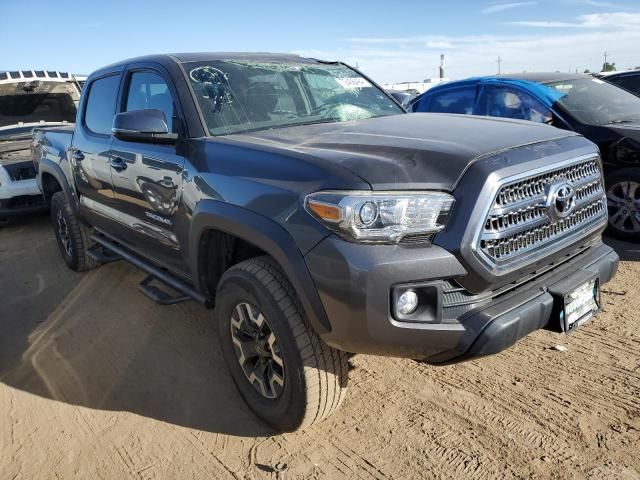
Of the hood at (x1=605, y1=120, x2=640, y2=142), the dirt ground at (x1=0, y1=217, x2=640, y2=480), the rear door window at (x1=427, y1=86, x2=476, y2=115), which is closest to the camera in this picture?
the dirt ground at (x1=0, y1=217, x2=640, y2=480)

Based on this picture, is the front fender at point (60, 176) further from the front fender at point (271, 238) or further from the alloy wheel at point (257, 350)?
the alloy wheel at point (257, 350)

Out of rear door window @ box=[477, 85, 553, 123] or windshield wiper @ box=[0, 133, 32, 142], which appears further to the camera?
windshield wiper @ box=[0, 133, 32, 142]

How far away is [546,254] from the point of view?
2.33 metres

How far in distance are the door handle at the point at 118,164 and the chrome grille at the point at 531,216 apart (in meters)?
2.58

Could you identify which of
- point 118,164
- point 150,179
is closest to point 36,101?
point 118,164

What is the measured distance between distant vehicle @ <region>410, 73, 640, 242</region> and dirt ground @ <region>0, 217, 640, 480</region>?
1.32 m

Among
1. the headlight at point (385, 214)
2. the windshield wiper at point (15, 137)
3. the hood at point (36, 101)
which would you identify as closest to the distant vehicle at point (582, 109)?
the headlight at point (385, 214)

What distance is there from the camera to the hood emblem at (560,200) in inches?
92.1

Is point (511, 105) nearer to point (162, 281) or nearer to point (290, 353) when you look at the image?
point (162, 281)

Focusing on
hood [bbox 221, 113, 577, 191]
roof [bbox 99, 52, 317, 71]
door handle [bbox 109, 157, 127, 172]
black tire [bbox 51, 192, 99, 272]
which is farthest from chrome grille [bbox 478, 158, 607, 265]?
black tire [bbox 51, 192, 99, 272]

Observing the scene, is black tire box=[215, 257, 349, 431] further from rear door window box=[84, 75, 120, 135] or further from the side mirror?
rear door window box=[84, 75, 120, 135]

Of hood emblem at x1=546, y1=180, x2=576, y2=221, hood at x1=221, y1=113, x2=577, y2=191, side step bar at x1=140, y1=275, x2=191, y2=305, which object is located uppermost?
hood at x1=221, y1=113, x2=577, y2=191

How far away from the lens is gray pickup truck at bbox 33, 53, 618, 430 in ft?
6.81

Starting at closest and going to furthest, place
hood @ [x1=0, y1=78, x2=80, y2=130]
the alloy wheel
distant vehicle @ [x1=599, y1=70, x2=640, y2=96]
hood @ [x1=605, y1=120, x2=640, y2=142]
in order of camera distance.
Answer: the alloy wheel < hood @ [x1=605, y1=120, x2=640, y2=142] < hood @ [x1=0, y1=78, x2=80, y2=130] < distant vehicle @ [x1=599, y1=70, x2=640, y2=96]
